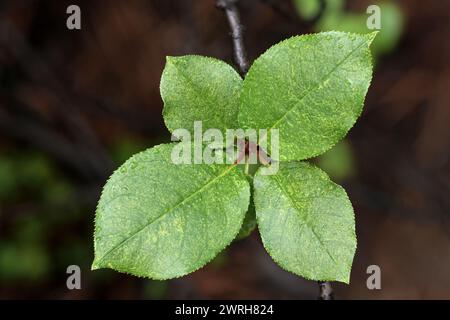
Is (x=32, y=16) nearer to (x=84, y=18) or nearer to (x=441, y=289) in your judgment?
(x=84, y=18)

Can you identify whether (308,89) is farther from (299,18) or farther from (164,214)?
(299,18)

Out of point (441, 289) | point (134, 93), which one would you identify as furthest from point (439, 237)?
point (134, 93)

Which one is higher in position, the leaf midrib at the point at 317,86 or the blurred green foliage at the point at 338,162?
the blurred green foliage at the point at 338,162

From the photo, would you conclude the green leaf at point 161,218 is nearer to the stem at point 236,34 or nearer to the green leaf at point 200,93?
the green leaf at point 200,93

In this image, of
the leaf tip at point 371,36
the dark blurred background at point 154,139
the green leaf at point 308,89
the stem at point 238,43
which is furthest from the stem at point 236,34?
the dark blurred background at point 154,139

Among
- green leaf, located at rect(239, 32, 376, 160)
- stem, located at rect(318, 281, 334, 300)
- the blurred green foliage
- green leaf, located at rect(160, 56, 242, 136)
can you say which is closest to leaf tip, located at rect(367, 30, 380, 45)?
green leaf, located at rect(239, 32, 376, 160)
